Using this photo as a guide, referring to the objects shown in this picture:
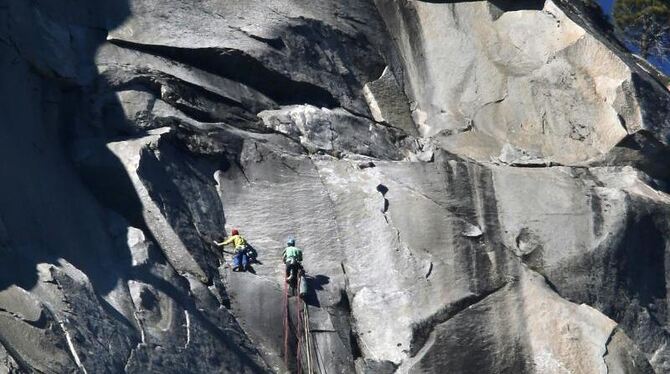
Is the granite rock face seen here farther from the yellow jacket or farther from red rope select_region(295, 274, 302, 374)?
the yellow jacket

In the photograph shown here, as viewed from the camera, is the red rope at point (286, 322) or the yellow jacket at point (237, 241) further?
the yellow jacket at point (237, 241)

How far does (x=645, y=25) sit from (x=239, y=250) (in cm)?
1415

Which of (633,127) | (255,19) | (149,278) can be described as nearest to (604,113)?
(633,127)

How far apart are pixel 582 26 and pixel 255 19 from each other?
15.5ft

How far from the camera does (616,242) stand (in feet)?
66.8

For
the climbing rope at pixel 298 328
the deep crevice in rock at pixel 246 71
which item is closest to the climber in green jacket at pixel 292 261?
the climbing rope at pixel 298 328

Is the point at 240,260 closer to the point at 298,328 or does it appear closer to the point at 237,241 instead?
the point at 237,241

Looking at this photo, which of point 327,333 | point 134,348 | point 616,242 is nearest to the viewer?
point 134,348

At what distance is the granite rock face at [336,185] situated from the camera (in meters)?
18.2

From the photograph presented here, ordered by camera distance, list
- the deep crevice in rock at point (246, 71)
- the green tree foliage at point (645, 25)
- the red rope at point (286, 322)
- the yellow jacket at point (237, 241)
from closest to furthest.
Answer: the red rope at point (286, 322) → the yellow jacket at point (237, 241) → the deep crevice in rock at point (246, 71) → the green tree foliage at point (645, 25)

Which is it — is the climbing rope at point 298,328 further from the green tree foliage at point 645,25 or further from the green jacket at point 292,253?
the green tree foliage at point 645,25

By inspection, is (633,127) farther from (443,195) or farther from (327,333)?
(327,333)

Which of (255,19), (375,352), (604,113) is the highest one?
(255,19)

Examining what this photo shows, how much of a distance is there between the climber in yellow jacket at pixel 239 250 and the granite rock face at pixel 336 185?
158 millimetres
